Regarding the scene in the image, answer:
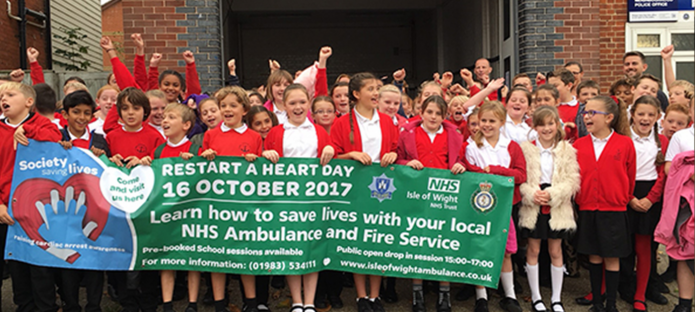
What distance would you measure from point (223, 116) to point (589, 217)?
304 cm

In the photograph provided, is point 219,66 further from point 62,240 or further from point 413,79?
point 413,79

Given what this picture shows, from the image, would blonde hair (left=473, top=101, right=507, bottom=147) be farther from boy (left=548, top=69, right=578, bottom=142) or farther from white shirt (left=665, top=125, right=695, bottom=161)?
boy (left=548, top=69, right=578, bottom=142)

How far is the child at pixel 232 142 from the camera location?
16.1 ft

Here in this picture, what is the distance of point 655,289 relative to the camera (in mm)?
5445

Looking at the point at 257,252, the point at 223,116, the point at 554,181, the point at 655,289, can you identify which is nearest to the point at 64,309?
the point at 257,252

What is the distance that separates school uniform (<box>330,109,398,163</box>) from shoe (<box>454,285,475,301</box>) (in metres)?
1.42

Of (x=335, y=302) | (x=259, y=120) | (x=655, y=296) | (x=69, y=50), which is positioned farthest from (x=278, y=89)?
(x=69, y=50)

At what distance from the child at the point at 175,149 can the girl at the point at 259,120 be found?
514 millimetres

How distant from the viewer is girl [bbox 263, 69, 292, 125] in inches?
236

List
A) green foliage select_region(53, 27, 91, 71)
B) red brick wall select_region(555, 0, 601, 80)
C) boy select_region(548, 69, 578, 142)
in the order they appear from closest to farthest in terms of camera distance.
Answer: boy select_region(548, 69, 578, 142)
red brick wall select_region(555, 0, 601, 80)
green foliage select_region(53, 27, 91, 71)

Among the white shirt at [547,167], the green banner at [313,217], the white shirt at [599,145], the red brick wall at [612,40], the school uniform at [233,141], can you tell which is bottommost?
the green banner at [313,217]

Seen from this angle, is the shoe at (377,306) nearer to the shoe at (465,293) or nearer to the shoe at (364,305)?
the shoe at (364,305)

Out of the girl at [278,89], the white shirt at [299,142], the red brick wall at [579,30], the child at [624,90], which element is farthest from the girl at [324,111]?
the red brick wall at [579,30]

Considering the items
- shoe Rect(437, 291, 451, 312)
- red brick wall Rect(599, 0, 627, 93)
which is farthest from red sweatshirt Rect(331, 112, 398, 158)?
red brick wall Rect(599, 0, 627, 93)
